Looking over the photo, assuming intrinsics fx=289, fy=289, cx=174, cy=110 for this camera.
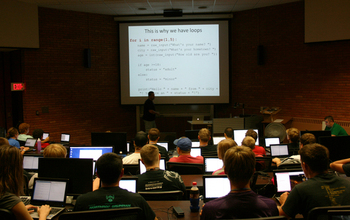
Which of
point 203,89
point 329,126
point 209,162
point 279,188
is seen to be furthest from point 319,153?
point 203,89

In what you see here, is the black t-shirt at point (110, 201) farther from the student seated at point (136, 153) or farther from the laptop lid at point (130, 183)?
the student seated at point (136, 153)

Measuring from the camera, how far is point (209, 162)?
368cm

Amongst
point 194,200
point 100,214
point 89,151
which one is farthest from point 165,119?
point 100,214

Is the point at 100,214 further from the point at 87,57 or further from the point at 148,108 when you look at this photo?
the point at 87,57

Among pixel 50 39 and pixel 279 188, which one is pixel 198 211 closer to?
pixel 279 188

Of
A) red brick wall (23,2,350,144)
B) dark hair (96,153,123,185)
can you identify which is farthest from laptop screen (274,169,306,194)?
red brick wall (23,2,350,144)

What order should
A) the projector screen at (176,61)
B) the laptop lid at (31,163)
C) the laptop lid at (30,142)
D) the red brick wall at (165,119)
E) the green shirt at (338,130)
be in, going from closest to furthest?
the laptop lid at (31,163) → the laptop lid at (30,142) → the green shirt at (338,130) → the red brick wall at (165,119) → the projector screen at (176,61)

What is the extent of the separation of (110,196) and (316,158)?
4.72 feet

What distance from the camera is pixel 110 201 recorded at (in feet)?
5.99

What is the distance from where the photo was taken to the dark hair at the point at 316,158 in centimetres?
203

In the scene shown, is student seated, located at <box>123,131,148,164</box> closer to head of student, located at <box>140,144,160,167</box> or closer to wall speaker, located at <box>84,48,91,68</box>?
head of student, located at <box>140,144,160,167</box>

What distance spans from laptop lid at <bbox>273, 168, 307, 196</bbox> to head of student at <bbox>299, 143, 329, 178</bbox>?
2.51 feet

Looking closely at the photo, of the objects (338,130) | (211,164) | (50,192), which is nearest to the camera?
(50,192)

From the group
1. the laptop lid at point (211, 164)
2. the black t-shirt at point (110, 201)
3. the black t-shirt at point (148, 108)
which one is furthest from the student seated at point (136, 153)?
the black t-shirt at point (148, 108)
